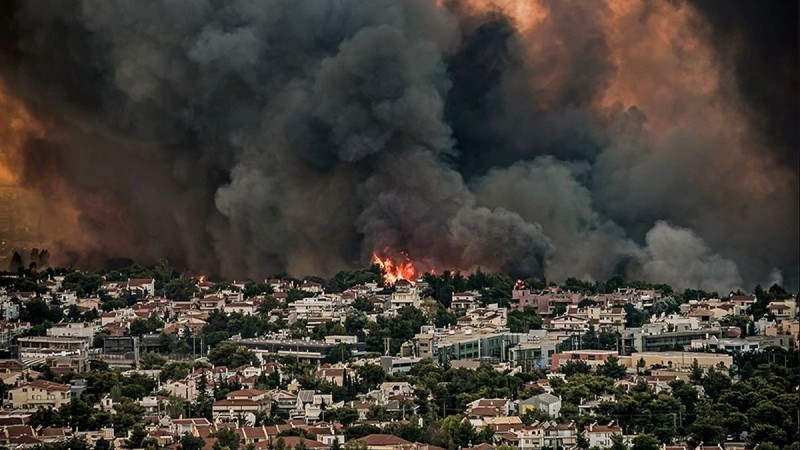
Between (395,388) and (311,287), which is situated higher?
(311,287)

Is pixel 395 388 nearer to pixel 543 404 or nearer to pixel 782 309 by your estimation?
pixel 543 404

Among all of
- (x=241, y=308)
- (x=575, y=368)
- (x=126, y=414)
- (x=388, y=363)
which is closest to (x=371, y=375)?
(x=388, y=363)

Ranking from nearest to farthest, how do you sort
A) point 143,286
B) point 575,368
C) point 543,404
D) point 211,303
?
1. point 543,404
2. point 575,368
3. point 211,303
4. point 143,286

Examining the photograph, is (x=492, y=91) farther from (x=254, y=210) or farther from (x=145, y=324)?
(x=145, y=324)

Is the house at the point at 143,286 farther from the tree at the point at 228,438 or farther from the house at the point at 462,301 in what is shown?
the tree at the point at 228,438

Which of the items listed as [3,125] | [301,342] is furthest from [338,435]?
[3,125]

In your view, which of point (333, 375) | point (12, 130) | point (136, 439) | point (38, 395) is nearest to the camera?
point (136, 439)

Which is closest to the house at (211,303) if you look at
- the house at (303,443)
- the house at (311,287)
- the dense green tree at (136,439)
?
the house at (311,287)
